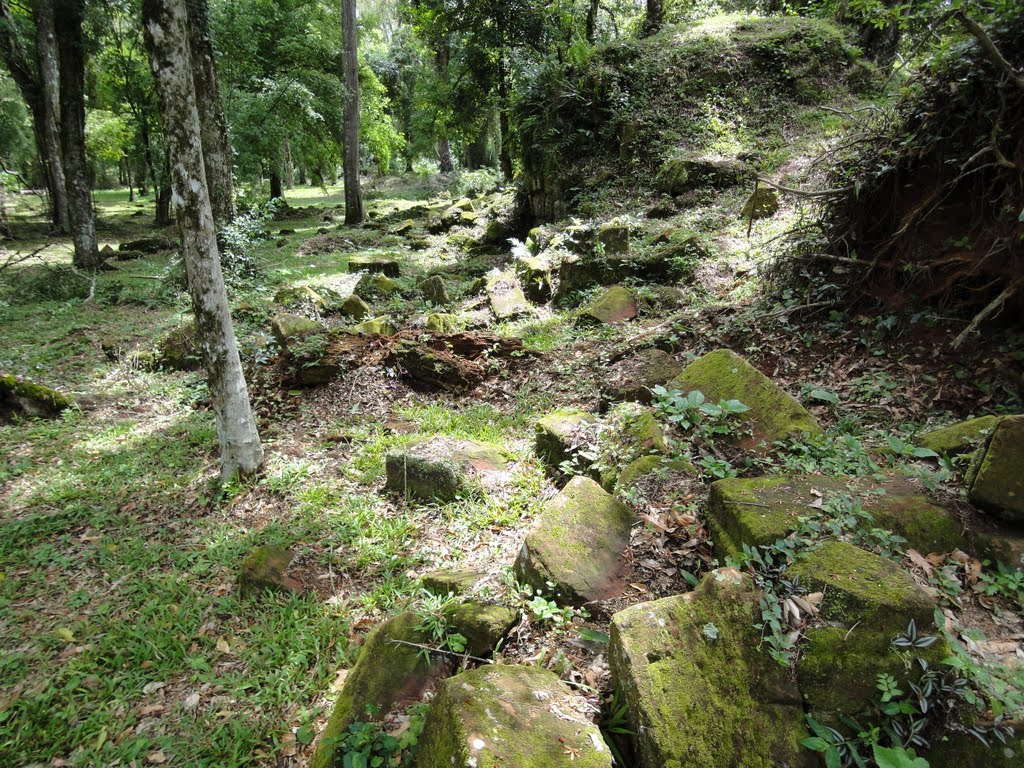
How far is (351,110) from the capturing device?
16.0 meters

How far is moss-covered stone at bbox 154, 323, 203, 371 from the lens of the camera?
6.98 m

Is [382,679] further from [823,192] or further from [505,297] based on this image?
[505,297]

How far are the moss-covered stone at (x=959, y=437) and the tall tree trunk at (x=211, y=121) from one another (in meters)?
10.1

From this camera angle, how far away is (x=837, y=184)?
17.1 feet

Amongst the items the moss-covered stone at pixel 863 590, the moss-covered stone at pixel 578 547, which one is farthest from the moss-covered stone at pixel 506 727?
the moss-covered stone at pixel 863 590

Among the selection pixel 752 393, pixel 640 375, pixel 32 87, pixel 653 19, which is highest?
pixel 653 19

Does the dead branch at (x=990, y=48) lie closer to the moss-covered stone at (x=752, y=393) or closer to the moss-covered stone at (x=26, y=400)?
the moss-covered stone at (x=752, y=393)

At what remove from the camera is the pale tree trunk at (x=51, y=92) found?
11.4 m

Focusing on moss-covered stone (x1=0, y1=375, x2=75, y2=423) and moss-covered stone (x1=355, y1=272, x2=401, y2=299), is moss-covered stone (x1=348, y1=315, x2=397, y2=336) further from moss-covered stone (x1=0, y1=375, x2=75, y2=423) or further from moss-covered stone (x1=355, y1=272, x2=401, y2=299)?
moss-covered stone (x1=0, y1=375, x2=75, y2=423)

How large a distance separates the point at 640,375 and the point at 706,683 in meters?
3.28

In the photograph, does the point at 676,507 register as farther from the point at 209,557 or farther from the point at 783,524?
the point at 209,557

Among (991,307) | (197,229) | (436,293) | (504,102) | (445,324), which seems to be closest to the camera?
(991,307)

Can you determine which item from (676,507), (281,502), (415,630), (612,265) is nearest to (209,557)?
(281,502)

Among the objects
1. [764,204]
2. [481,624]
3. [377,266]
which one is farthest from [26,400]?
[764,204]
